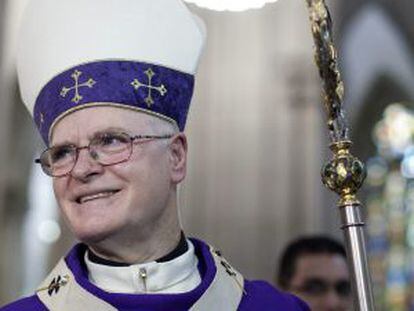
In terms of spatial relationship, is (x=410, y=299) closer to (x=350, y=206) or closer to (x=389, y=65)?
(x=389, y=65)

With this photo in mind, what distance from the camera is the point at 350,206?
7.79 feet

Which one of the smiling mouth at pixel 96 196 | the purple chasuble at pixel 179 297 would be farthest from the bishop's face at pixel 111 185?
the purple chasuble at pixel 179 297

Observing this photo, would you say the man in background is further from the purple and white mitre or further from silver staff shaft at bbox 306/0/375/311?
silver staff shaft at bbox 306/0/375/311

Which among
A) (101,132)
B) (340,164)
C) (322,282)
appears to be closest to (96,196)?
(101,132)

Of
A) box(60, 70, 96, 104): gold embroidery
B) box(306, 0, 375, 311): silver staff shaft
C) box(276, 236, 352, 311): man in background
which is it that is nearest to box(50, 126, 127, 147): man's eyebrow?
box(60, 70, 96, 104): gold embroidery

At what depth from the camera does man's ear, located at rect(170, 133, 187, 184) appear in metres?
2.65

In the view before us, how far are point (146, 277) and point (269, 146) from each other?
8.01 metres

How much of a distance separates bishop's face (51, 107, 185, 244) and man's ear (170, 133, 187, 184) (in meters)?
0.06

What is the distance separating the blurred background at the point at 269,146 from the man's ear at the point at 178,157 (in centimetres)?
743

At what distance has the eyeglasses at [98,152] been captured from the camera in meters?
2.47

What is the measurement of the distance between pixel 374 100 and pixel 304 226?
5.48 feet

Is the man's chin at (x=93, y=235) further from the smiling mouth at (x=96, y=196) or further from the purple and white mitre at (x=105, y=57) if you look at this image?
the purple and white mitre at (x=105, y=57)

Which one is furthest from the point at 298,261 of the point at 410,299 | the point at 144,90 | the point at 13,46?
the point at 410,299

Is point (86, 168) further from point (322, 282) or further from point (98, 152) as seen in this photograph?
point (322, 282)
